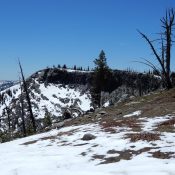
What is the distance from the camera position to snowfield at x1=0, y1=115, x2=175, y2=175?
10.5 metres

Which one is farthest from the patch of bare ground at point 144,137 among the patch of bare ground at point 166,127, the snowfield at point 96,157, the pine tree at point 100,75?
the pine tree at point 100,75

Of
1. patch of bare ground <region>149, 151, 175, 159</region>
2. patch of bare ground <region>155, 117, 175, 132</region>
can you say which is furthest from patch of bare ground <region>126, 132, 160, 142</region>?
patch of bare ground <region>149, 151, 175, 159</region>

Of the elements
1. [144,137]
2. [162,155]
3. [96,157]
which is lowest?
[96,157]

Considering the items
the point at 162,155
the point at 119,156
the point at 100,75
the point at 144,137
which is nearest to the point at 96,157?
the point at 119,156

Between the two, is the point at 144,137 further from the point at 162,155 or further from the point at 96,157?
the point at 162,155

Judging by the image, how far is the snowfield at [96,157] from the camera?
10.5 metres

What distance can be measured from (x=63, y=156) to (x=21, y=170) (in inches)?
78.5

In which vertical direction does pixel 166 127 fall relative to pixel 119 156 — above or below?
above

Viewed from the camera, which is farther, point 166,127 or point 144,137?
point 166,127

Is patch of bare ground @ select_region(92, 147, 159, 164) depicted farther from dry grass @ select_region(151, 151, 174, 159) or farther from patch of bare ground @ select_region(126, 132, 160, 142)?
patch of bare ground @ select_region(126, 132, 160, 142)

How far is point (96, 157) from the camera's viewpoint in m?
12.5

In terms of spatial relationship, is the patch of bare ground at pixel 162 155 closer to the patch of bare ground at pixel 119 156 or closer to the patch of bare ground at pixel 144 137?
the patch of bare ground at pixel 119 156

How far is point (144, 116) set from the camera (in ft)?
73.5

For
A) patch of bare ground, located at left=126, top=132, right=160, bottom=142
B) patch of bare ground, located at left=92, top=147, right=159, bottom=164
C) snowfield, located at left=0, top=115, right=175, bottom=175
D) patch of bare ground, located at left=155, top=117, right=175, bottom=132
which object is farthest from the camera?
patch of bare ground, located at left=155, top=117, right=175, bottom=132
